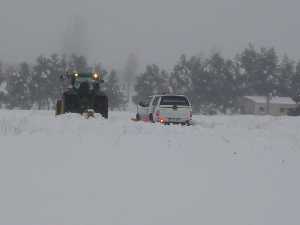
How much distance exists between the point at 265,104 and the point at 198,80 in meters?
11.7

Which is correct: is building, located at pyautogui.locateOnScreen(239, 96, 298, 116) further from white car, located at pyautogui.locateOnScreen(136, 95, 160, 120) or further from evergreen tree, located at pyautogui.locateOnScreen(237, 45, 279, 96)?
white car, located at pyautogui.locateOnScreen(136, 95, 160, 120)

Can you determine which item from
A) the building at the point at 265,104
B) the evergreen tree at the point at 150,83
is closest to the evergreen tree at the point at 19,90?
the evergreen tree at the point at 150,83

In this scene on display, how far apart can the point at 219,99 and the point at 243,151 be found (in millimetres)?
60074

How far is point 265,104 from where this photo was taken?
7631 cm

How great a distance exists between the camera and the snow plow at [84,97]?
2323 centimetres

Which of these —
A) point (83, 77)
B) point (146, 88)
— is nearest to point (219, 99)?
point (146, 88)

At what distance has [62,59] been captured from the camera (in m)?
76.1

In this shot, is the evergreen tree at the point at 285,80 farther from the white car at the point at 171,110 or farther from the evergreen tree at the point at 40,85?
the white car at the point at 171,110

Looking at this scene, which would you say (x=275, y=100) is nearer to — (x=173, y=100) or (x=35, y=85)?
(x=35, y=85)

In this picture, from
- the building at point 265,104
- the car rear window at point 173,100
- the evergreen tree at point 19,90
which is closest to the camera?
the car rear window at point 173,100

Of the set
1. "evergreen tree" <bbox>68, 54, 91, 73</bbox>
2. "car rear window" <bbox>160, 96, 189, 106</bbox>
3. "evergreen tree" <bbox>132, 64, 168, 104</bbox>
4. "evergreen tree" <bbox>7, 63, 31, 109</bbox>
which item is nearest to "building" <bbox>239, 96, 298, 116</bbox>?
"evergreen tree" <bbox>132, 64, 168, 104</bbox>

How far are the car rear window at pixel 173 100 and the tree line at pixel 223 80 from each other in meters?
45.7

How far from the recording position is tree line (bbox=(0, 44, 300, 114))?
71.0m

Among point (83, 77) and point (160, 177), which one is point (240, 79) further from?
point (160, 177)
